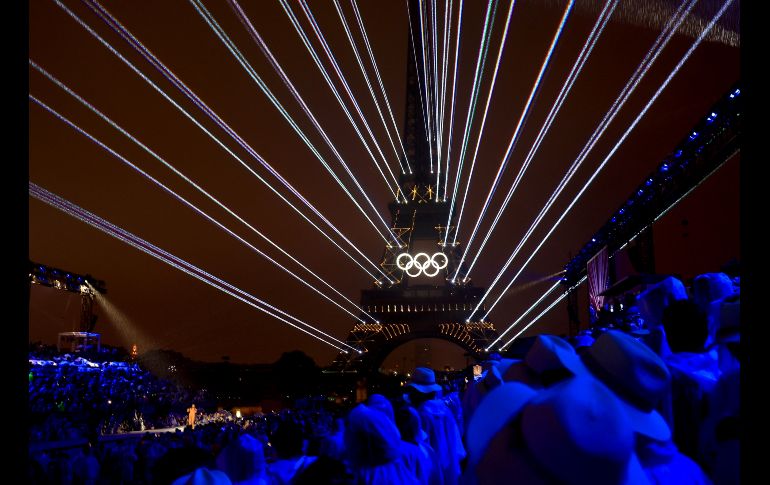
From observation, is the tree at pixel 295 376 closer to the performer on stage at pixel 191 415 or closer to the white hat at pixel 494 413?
the performer on stage at pixel 191 415

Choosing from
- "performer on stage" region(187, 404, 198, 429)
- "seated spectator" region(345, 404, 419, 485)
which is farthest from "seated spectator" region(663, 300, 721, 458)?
"performer on stage" region(187, 404, 198, 429)

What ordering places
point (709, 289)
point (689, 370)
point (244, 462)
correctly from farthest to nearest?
point (709, 289) < point (244, 462) < point (689, 370)

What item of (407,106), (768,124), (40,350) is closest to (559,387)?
(768,124)

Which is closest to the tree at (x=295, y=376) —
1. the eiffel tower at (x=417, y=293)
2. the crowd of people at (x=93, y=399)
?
the eiffel tower at (x=417, y=293)

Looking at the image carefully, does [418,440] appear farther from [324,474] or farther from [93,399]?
[93,399]

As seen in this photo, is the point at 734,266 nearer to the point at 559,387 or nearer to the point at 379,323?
the point at 559,387

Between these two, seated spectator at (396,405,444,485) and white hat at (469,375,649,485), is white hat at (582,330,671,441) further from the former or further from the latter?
seated spectator at (396,405,444,485)

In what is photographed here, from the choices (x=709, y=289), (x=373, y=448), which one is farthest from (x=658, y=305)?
(x=373, y=448)
